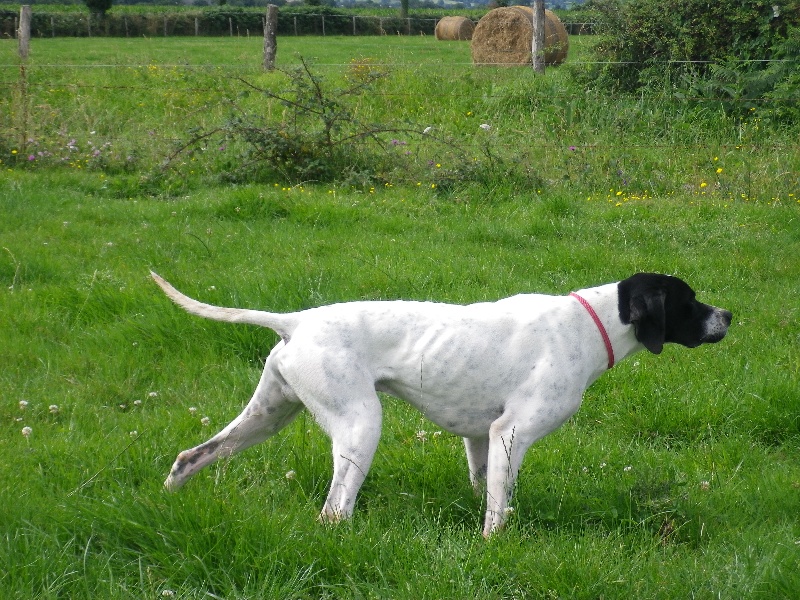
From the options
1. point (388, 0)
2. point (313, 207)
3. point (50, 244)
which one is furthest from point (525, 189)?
point (388, 0)

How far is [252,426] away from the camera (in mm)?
4016

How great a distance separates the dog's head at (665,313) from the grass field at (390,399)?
1.93 ft

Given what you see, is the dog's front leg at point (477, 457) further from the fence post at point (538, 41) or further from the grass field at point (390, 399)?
the fence post at point (538, 41)

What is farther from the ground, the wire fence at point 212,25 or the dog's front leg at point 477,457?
the wire fence at point 212,25

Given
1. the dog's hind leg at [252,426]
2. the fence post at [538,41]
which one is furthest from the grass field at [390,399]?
the fence post at [538,41]

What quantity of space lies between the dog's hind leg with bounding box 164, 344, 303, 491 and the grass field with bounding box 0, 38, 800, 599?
0.10 meters

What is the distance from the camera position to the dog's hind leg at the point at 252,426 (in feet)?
12.8

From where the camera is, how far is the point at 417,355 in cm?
383

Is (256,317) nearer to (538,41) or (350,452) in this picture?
(350,452)

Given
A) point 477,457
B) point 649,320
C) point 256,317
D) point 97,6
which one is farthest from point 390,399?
point 97,6

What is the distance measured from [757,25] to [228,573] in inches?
505

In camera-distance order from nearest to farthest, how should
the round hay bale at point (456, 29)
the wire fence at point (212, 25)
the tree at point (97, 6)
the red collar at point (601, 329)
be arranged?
the red collar at point (601, 329) < the round hay bale at point (456, 29) < the wire fence at point (212, 25) < the tree at point (97, 6)

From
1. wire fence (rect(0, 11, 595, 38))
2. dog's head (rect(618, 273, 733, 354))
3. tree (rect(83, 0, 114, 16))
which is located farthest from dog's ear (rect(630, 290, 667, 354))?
tree (rect(83, 0, 114, 16))

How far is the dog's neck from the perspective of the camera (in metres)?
4.07
